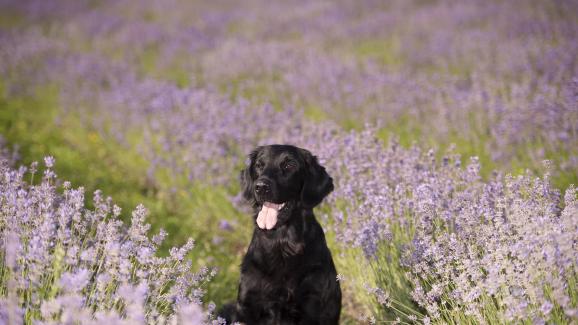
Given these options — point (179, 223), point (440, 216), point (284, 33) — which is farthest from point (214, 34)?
point (440, 216)

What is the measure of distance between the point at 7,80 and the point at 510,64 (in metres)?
8.55

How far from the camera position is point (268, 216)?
3.00m

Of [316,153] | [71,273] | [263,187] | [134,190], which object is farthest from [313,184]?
[134,190]

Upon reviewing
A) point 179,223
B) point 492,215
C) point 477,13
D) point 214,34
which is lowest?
point 179,223

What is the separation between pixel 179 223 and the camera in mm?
5242

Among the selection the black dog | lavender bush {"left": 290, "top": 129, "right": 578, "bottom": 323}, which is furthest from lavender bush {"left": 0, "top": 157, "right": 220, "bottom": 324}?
Result: lavender bush {"left": 290, "top": 129, "right": 578, "bottom": 323}

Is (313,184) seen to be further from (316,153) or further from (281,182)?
(316,153)

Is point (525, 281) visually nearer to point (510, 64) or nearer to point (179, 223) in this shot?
point (179, 223)

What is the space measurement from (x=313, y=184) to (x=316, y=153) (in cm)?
136

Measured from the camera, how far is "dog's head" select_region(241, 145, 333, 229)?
3.01 m

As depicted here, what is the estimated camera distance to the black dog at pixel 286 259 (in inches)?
114

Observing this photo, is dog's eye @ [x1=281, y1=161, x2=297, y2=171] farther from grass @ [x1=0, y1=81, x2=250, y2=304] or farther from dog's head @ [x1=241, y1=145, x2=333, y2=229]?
grass @ [x1=0, y1=81, x2=250, y2=304]

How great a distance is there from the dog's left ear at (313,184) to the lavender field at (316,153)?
28cm

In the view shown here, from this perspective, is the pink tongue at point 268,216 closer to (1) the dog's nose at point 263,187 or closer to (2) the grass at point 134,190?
(1) the dog's nose at point 263,187
